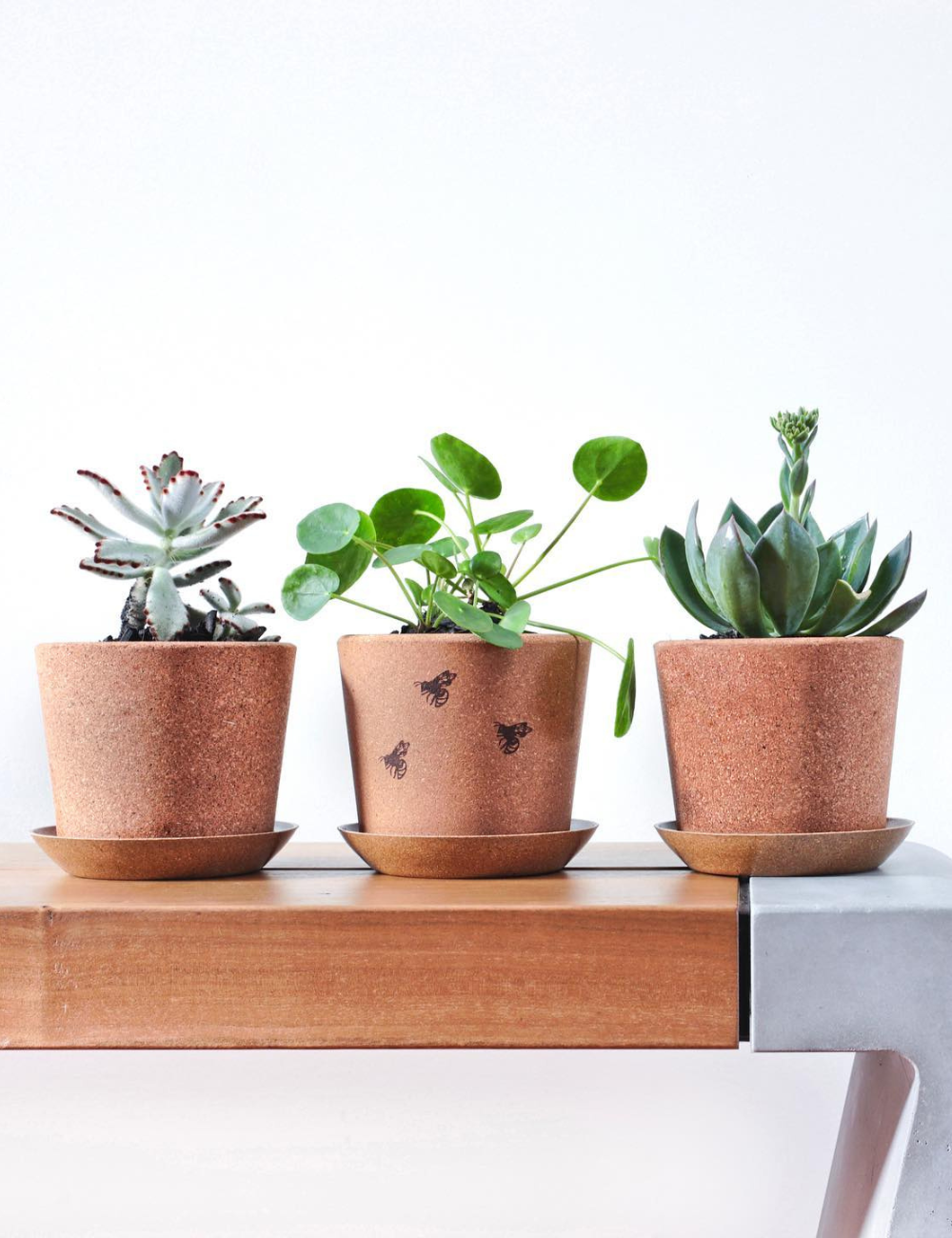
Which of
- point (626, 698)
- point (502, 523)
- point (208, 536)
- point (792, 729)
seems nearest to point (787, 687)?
point (792, 729)

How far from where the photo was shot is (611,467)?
34.5 inches

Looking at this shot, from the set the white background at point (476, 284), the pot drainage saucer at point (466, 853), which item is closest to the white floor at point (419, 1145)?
the white background at point (476, 284)

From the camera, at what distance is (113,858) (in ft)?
2.68

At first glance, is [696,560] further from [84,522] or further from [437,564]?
[84,522]

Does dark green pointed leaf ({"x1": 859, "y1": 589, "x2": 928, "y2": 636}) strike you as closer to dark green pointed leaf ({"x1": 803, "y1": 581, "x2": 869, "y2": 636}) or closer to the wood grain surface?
dark green pointed leaf ({"x1": 803, "y1": 581, "x2": 869, "y2": 636})

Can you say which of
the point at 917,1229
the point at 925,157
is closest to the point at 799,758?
the point at 917,1229

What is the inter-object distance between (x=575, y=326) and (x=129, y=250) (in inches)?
18.5

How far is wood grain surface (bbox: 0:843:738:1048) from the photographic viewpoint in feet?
2.26

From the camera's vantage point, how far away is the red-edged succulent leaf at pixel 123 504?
83 cm

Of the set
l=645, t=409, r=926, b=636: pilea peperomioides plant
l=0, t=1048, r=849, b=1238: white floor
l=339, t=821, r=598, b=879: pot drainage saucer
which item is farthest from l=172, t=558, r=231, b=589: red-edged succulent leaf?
l=0, t=1048, r=849, b=1238: white floor

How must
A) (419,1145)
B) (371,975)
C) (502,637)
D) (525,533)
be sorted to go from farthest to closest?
(419,1145) < (525,533) < (502,637) < (371,975)

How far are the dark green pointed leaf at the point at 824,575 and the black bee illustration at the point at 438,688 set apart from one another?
253 millimetres

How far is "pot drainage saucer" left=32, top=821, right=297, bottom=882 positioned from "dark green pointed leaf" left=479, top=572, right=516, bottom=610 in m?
0.24

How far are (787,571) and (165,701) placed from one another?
0.43 m
